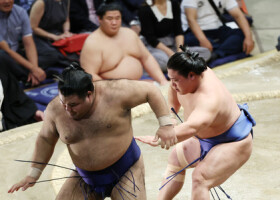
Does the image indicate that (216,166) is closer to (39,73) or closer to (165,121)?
(165,121)

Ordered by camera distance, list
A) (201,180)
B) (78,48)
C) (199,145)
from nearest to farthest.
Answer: (201,180)
(199,145)
(78,48)

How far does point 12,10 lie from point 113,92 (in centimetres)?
259

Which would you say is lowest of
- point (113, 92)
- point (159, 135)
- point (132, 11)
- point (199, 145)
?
point (132, 11)

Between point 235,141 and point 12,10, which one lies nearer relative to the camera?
point 235,141

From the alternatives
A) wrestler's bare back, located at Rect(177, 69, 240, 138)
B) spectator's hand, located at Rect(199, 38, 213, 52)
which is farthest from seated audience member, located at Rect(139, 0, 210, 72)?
wrestler's bare back, located at Rect(177, 69, 240, 138)

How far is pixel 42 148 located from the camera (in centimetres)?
216

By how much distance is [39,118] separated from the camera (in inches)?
153

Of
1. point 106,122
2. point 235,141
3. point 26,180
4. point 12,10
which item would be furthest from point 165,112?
point 12,10

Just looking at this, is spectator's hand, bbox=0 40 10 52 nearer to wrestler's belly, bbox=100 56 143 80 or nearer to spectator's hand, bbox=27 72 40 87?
spectator's hand, bbox=27 72 40 87

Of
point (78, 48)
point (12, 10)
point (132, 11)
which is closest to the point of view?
point (12, 10)

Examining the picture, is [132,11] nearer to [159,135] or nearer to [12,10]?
[12,10]

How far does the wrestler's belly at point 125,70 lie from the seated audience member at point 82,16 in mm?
1339

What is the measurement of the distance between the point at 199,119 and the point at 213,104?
100 millimetres

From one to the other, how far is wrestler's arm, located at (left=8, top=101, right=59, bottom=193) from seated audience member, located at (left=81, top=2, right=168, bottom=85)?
1.62 meters
